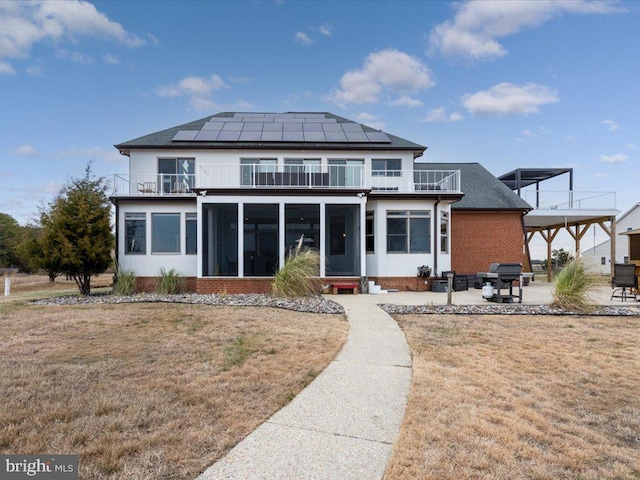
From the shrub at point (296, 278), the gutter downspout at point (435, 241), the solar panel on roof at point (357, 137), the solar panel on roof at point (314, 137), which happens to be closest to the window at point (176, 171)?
the solar panel on roof at point (314, 137)

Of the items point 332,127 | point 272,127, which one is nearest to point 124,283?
point 272,127

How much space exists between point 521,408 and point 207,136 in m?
16.7

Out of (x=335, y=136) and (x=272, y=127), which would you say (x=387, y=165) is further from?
(x=272, y=127)

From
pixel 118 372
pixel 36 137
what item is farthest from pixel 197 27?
pixel 118 372

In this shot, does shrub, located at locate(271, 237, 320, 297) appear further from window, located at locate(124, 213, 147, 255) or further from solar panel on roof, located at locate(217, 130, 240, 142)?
solar panel on roof, located at locate(217, 130, 240, 142)

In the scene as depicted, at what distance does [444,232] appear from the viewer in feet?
53.1

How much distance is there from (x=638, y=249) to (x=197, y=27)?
24.0m

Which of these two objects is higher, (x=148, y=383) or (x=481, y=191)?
(x=481, y=191)

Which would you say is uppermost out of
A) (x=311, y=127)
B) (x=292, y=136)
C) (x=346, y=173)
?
(x=311, y=127)

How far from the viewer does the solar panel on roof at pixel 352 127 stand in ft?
60.4

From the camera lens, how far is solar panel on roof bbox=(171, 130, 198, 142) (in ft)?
54.1

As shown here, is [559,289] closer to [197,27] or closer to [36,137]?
[197,27]

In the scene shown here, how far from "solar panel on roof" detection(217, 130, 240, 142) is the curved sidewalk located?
13690 millimetres

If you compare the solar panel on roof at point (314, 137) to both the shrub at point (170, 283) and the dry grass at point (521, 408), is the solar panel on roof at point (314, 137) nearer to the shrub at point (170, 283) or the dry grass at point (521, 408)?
the shrub at point (170, 283)
